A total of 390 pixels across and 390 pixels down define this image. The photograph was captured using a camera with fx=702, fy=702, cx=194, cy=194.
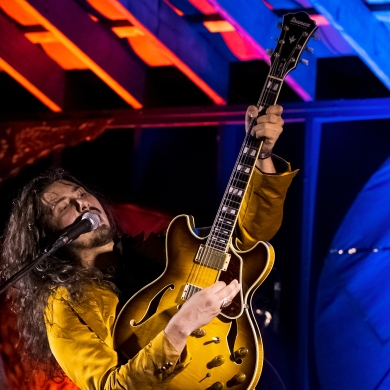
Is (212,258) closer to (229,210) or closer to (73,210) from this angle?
(229,210)

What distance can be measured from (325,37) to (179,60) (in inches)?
29.7

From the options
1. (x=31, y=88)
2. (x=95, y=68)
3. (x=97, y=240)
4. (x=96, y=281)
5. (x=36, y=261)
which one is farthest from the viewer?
(x=31, y=88)

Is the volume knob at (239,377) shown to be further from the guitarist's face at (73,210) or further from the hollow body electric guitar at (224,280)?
the guitarist's face at (73,210)

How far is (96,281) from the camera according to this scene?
262cm

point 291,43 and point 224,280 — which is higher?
point 291,43

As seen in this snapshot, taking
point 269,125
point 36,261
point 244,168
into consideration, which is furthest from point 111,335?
point 269,125

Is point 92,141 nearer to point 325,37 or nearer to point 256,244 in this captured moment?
point 325,37

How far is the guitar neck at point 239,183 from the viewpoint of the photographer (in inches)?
94.5

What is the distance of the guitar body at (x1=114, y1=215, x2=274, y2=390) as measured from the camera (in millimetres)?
2268

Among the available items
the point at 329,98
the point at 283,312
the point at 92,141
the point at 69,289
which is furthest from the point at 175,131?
the point at 69,289

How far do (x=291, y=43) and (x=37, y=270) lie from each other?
1280mm

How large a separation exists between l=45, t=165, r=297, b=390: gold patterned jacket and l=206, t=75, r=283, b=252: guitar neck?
6 centimetres

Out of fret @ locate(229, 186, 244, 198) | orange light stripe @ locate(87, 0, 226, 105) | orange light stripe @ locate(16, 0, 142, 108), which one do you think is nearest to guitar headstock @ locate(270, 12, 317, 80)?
fret @ locate(229, 186, 244, 198)

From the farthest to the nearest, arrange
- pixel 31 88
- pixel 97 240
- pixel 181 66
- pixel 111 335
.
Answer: pixel 31 88 < pixel 181 66 < pixel 97 240 < pixel 111 335
